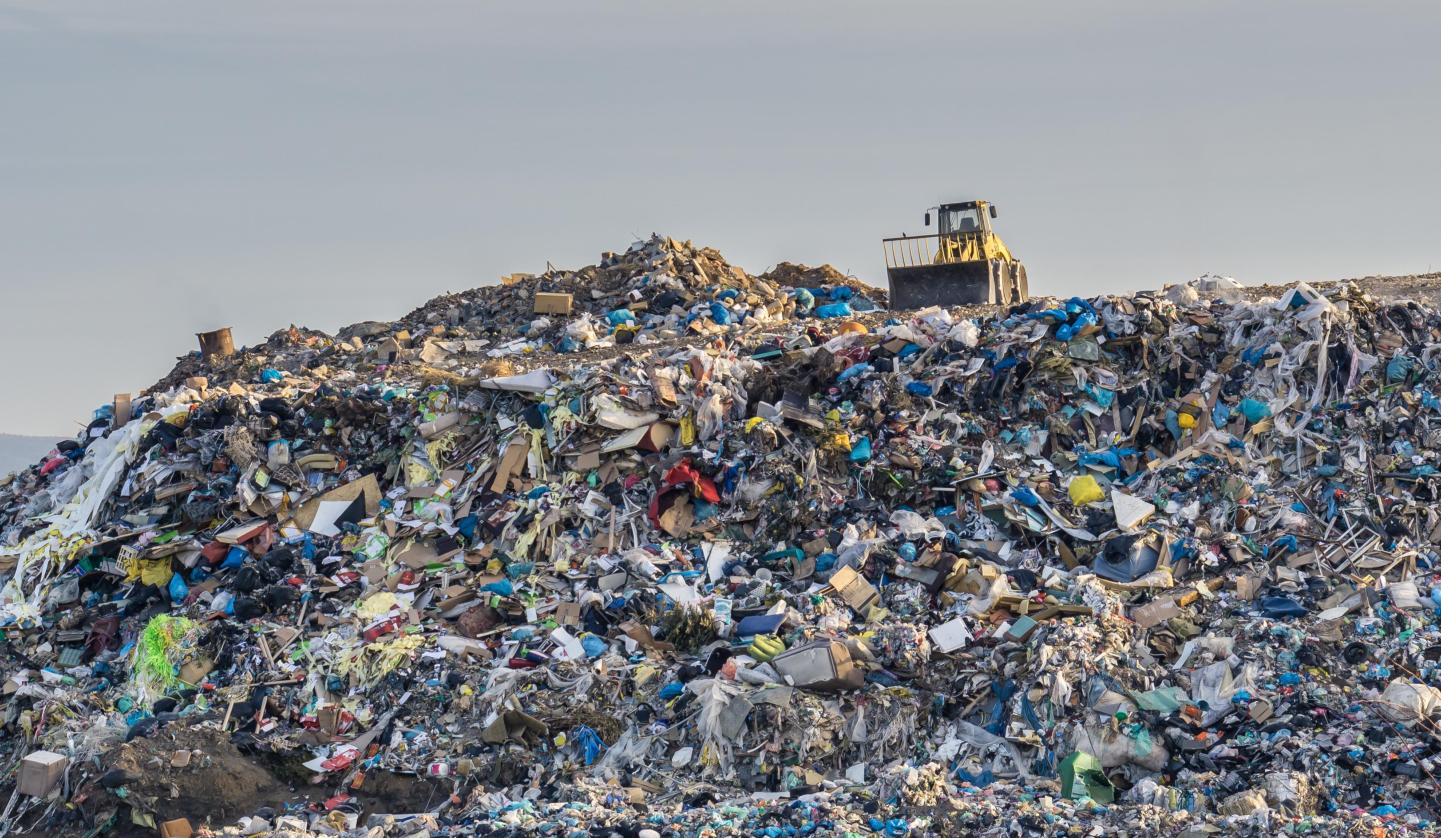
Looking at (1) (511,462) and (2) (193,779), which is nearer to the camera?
(2) (193,779)

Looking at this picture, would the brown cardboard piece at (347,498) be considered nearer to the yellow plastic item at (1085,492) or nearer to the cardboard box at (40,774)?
the cardboard box at (40,774)

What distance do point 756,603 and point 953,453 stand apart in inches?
90.5

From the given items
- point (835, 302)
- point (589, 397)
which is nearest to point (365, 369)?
point (589, 397)

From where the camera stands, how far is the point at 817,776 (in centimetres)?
941

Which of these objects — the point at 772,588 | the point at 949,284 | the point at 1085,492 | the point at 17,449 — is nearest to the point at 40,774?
the point at 772,588

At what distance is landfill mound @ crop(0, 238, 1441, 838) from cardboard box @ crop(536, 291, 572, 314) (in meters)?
1.74

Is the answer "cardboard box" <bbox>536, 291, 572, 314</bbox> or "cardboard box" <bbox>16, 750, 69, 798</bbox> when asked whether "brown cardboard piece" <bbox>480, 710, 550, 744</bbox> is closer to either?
"cardboard box" <bbox>16, 750, 69, 798</bbox>

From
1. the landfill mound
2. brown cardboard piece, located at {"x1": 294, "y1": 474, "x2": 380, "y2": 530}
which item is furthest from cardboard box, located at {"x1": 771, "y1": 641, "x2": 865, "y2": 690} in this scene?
brown cardboard piece, located at {"x1": 294, "y1": 474, "x2": 380, "y2": 530}

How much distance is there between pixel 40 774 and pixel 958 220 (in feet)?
39.0

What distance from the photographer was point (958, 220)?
18406 millimetres

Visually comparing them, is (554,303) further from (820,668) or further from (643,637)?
(820,668)

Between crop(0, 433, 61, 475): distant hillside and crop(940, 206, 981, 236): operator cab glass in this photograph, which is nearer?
crop(940, 206, 981, 236): operator cab glass

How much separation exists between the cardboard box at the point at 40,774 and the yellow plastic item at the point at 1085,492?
7.54 meters

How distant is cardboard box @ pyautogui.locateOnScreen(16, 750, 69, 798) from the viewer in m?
10.2
